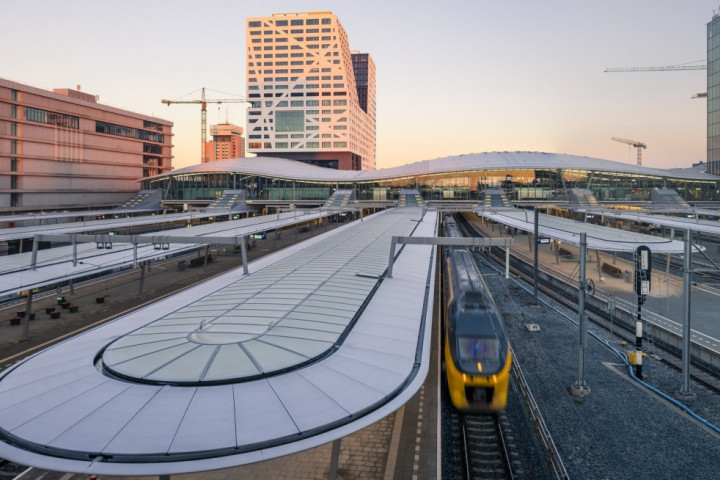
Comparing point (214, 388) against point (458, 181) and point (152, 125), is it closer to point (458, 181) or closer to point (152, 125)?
point (458, 181)

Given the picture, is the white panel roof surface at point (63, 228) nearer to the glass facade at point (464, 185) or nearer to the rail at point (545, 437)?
the rail at point (545, 437)

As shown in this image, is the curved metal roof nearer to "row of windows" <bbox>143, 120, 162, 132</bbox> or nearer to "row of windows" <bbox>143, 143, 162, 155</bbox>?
"row of windows" <bbox>143, 143, 162, 155</bbox>

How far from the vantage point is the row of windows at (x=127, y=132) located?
89375mm

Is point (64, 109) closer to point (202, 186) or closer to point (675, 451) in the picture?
point (202, 186)

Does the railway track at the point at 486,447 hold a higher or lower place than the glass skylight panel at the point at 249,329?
lower

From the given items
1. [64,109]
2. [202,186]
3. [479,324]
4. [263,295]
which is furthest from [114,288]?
[202,186]

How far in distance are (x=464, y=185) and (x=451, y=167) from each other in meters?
4.65

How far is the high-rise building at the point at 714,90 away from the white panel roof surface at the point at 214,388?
108458 millimetres

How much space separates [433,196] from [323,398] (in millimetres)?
86779

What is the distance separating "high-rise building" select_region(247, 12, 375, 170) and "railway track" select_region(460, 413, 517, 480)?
397 ft

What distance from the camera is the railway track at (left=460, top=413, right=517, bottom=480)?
1281cm

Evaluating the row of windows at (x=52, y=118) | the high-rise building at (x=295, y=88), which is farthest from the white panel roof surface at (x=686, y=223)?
the row of windows at (x=52, y=118)

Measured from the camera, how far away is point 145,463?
7.68m

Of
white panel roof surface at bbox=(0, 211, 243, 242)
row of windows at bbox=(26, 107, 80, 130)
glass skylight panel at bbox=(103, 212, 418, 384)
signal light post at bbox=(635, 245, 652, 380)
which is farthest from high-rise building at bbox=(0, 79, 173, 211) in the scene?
signal light post at bbox=(635, 245, 652, 380)
